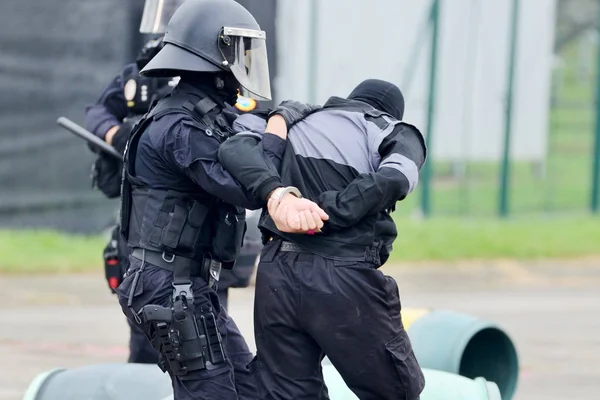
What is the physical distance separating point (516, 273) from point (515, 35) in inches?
112

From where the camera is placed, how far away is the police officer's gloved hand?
5.47 metres

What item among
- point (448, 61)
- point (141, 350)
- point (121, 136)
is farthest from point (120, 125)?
point (448, 61)

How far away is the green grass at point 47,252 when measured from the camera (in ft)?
34.2

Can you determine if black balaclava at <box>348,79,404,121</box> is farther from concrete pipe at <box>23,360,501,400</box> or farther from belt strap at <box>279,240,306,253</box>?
concrete pipe at <box>23,360,501,400</box>

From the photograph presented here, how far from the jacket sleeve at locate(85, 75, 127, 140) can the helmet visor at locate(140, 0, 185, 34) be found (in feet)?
1.33

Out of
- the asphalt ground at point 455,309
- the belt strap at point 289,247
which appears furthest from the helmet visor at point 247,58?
the asphalt ground at point 455,309

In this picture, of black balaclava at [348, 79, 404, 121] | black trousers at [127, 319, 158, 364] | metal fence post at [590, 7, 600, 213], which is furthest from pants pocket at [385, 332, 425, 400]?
metal fence post at [590, 7, 600, 213]

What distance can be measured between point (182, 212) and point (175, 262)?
0.17 meters

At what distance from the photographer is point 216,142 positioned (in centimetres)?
395

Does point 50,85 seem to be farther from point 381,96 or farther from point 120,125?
point 381,96

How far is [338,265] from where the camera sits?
3922mm

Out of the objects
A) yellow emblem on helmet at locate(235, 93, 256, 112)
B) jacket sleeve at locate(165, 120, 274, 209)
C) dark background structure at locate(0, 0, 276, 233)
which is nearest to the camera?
jacket sleeve at locate(165, 120, 274, 209)

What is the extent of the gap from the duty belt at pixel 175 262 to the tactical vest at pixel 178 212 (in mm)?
17

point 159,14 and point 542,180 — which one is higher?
point 159,14
